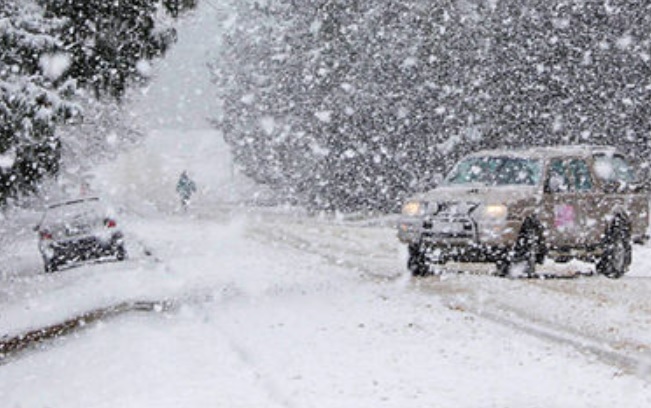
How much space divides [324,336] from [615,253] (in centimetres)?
722

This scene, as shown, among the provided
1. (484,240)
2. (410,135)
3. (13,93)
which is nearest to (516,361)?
(484,240)

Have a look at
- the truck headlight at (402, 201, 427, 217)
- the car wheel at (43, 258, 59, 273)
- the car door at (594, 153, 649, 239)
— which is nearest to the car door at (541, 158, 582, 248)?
the car door at (594, 153, 649, 239)

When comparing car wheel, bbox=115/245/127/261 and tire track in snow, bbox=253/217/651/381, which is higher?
tire track in snow, bbox=253/217/651/381

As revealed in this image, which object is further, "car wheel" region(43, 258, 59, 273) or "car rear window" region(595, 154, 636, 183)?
"car wheel" region(43, 258, 59, 273)

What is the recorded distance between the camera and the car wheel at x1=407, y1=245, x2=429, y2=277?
15.5 metres

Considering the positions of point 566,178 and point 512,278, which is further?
point 566,178

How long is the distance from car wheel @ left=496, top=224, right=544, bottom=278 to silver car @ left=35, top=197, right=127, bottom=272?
9.11m

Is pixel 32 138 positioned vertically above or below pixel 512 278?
above

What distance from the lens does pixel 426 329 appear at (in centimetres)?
1062

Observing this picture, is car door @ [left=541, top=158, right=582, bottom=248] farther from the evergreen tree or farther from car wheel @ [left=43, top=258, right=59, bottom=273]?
car wheel @ [left=43, top=258, right=59, bottom=273]

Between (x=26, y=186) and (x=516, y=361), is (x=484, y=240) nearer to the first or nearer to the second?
(x=516, y=361)

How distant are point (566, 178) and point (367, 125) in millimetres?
21741

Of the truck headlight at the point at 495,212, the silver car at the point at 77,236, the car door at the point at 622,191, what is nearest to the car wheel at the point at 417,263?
the truck headlight at the point at 495,212

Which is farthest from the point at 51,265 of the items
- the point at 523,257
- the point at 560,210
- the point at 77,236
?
the point at 560,210
